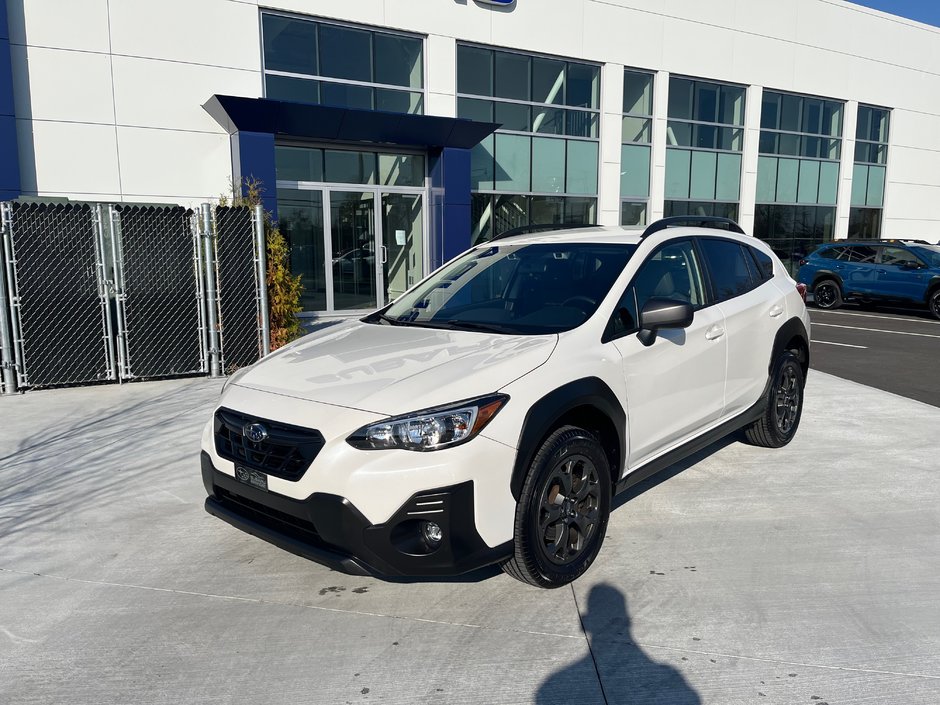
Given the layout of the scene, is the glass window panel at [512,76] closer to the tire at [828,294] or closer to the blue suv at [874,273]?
the blue suv at [874,273]

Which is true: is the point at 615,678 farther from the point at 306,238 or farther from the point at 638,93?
the point at 638,93

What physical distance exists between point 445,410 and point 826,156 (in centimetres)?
2305

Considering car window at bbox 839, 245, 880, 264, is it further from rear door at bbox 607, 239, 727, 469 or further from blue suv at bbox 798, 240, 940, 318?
rear door at bbox 607, 239, 727, 469

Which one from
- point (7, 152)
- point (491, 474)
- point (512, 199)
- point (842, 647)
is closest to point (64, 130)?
point (7, 152)

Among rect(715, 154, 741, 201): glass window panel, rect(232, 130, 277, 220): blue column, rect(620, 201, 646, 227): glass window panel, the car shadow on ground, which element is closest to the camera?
the car shadow on ground

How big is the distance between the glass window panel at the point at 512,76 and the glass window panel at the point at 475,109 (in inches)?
16.0

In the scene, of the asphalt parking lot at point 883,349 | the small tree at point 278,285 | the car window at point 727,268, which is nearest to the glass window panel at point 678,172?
the asphalt parking lot at point 883,349

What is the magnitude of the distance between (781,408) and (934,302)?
1208 centimetres

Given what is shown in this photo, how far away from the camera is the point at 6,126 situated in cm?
1102

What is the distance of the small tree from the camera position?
8.85 meters

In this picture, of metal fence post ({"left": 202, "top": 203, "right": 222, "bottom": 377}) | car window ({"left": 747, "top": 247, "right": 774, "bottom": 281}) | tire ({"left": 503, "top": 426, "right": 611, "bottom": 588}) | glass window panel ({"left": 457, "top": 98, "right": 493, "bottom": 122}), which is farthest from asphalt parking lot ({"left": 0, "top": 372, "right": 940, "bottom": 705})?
glass window panel ({"left": 457, "top": 98, "right": 493, "bottom": 122})

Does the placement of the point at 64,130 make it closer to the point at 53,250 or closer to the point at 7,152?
the point at 7,152

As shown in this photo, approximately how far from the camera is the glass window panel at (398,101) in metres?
14.3

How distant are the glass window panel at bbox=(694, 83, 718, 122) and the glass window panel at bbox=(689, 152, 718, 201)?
0.97 meters
